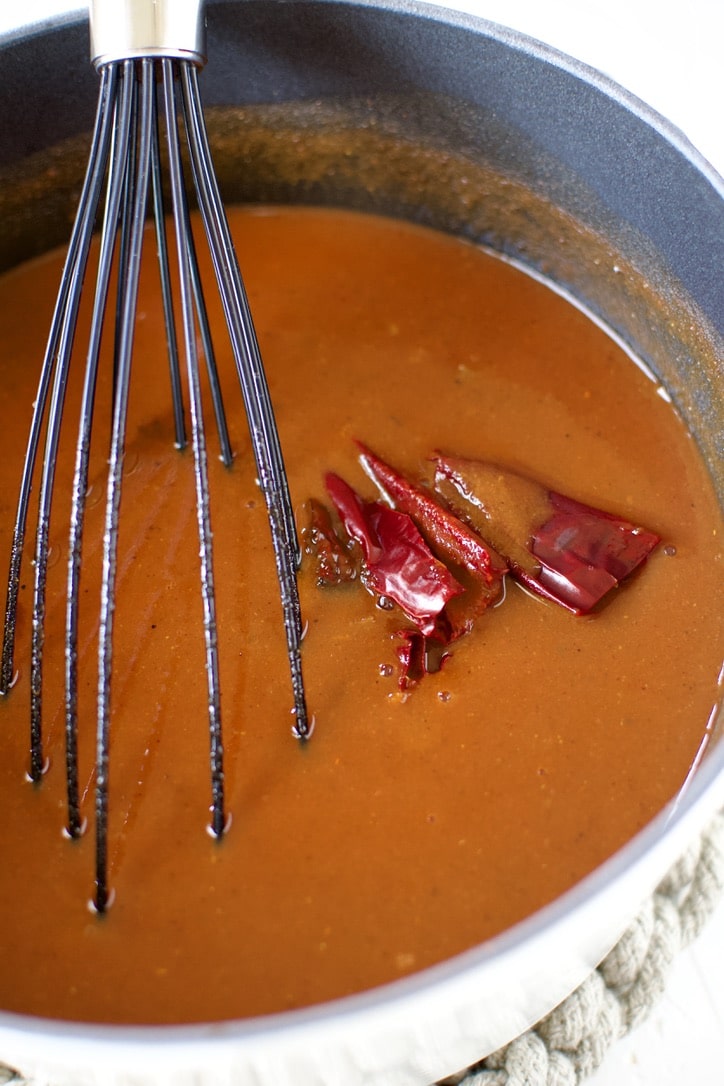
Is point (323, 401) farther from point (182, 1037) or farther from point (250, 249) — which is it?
point (182, 1037)

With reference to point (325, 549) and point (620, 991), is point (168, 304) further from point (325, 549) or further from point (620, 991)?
point (620, 991)

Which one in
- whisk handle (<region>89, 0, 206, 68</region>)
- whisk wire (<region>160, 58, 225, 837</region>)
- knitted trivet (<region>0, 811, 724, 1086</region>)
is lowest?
knitted trivet (<region>0, 811, 724, 1086</region>)

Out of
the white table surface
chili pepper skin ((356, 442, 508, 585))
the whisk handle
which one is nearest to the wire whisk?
the whisk handle

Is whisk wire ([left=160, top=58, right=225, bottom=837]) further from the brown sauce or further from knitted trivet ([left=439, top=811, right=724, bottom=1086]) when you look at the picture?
knitted trivet ([left=439, top=811, right=724, bottom=1086])

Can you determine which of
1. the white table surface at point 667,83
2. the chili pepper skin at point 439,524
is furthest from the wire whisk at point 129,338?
the white table surface at point 667,83

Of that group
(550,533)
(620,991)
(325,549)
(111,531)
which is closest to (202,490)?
(111,531)

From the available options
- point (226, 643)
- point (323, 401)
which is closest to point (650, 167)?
point (323, 401)

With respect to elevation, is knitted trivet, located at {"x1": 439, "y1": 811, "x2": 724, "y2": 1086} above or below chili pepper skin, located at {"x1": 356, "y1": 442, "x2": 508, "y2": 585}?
below
